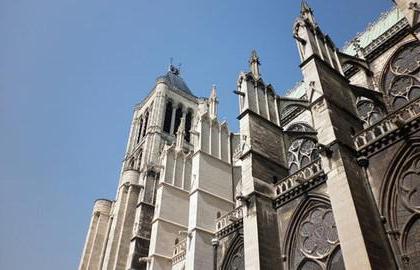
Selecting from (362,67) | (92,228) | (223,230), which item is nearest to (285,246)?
(223,230)

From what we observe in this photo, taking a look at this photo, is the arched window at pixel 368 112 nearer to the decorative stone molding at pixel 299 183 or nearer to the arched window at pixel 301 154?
the arched window at pixel 301 154

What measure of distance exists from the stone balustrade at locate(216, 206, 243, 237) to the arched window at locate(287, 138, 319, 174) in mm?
3398

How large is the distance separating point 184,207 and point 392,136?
44.6ft

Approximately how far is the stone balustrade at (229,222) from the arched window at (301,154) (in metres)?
3.40

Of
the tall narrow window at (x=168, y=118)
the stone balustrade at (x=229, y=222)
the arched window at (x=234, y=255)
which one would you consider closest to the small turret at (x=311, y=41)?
the stone balustrade at (x=229, y=222)

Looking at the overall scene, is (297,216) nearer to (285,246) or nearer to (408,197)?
(285,246)

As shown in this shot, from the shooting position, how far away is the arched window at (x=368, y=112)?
14795 mm

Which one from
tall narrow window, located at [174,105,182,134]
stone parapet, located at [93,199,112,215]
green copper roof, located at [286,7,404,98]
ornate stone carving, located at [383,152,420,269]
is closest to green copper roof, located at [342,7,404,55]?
green copper roof, located at [286,7,404,98]

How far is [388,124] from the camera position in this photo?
35.2ft

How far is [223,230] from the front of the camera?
16172 mm

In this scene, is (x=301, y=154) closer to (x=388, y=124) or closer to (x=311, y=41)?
(x=311, y=41)

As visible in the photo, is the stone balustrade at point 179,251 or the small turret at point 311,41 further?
the stone balustrade at point 179,251

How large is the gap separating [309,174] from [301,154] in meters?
5.37

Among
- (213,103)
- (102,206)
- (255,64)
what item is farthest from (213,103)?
(102,206)
